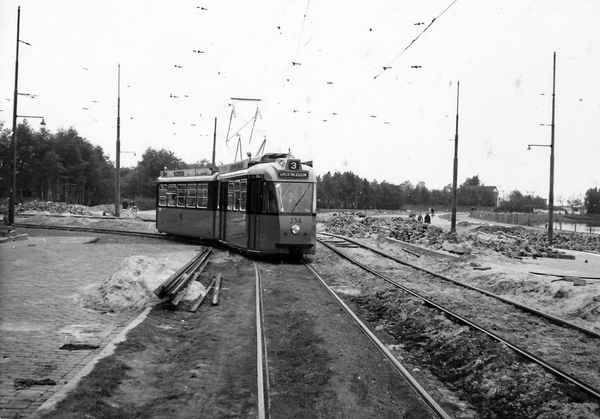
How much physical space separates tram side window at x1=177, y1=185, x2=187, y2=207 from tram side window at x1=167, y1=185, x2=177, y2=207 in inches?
21.9

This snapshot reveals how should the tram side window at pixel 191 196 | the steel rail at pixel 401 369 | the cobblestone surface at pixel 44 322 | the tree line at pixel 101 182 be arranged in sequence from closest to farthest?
1. the steel rail at pixel 401 369
2. the cobblestone surface at pixel 44 322
3. the tram side window at pixel 191 196
4. the tree line at pixel 101 182

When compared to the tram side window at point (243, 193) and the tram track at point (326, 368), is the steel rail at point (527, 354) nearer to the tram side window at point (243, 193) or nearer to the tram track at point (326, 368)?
the tram track at point (326, 368)

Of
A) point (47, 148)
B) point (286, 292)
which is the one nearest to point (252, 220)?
point (286, 292)

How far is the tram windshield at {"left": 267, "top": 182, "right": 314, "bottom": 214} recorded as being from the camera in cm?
1806

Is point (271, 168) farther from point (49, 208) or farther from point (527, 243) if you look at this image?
point (49, 208)

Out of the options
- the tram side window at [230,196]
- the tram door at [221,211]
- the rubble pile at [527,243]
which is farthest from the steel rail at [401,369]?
the rubble pile at [527,243]

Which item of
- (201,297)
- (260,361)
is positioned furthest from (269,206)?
(260,361)

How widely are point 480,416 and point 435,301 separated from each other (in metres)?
6.33

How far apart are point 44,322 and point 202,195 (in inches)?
619

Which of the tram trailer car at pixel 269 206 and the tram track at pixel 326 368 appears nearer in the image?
the tram track at pixel 326 368

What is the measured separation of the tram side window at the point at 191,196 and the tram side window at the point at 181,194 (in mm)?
563

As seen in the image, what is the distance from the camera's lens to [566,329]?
9312 millimetres

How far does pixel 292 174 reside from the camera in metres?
18.2

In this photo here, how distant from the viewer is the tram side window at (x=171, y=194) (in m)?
27.8
